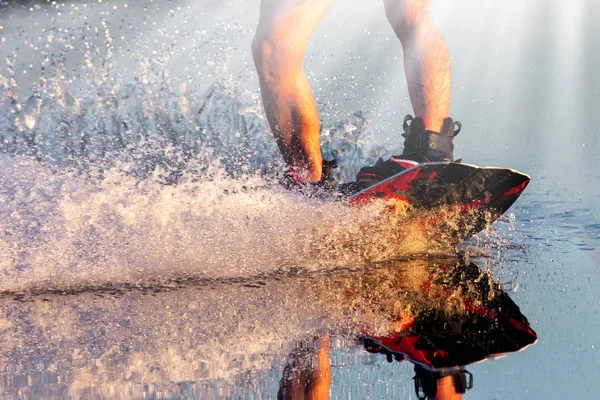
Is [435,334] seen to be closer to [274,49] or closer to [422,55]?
[274,49]

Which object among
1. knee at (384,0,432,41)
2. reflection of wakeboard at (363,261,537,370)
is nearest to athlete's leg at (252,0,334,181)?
knee at (384,0,432,41)

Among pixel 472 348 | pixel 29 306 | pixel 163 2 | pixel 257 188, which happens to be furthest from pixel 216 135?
pixel 472 348

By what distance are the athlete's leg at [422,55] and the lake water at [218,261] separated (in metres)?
0.39

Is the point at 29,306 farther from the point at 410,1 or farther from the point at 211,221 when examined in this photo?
the point at 410,1

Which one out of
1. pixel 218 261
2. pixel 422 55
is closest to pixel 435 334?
pixel 218 261

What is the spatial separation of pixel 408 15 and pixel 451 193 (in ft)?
1.89

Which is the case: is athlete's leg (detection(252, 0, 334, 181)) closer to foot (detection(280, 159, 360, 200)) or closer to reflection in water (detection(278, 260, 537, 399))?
foot (detection(280, 159, 360, 200))

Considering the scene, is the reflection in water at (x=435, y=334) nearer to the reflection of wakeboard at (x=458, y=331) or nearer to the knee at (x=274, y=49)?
the reflection of wakeboard at (x=458, y=331)

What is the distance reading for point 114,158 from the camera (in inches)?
60.0

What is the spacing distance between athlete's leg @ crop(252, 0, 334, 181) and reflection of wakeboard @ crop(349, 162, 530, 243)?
0.72 feet

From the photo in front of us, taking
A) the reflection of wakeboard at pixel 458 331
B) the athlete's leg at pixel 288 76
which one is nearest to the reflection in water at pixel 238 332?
the reflection of wakeboard at pixel 458 331

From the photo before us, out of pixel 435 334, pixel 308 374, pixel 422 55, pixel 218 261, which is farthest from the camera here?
pixel 422 55

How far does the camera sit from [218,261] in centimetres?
138

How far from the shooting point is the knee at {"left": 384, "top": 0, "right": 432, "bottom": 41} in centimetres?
188
